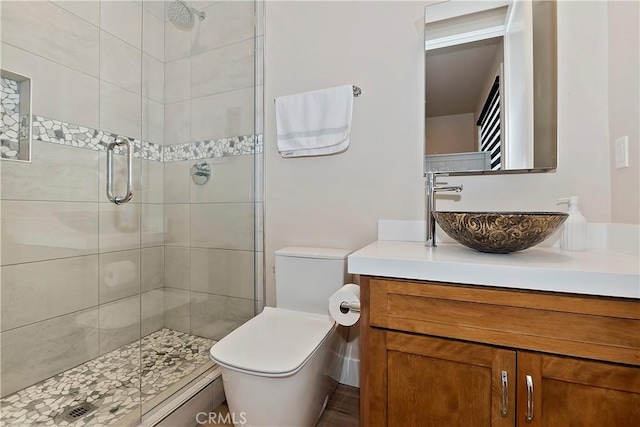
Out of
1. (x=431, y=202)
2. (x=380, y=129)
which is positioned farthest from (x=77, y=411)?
(x=380, y=129)

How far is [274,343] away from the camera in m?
1.15

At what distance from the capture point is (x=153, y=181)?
1.94 m

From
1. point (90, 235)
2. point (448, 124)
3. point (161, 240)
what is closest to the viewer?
point (448, 124)

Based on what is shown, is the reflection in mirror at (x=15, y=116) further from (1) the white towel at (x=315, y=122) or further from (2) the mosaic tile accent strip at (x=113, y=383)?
(1) the white towel at (x=315, y=122)

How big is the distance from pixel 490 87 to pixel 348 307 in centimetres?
119

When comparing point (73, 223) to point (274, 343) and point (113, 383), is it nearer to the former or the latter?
point (113, 383)

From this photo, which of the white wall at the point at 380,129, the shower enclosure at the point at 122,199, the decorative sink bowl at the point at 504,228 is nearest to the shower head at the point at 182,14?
the shower enclosure at the point at 122,199

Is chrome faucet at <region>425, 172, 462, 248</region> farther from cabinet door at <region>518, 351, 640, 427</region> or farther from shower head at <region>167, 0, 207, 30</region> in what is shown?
shower head at <region>167, 0, 207, 30</region>

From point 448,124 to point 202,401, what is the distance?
1747 millimetres

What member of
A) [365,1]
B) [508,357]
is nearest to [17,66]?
[365,1]

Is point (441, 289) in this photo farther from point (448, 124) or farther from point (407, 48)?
point (407, 48)

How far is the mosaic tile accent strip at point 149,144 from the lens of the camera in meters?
1.49

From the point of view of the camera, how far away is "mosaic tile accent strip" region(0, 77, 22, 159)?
132 centimetres

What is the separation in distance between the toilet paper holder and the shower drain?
3.96 feet
